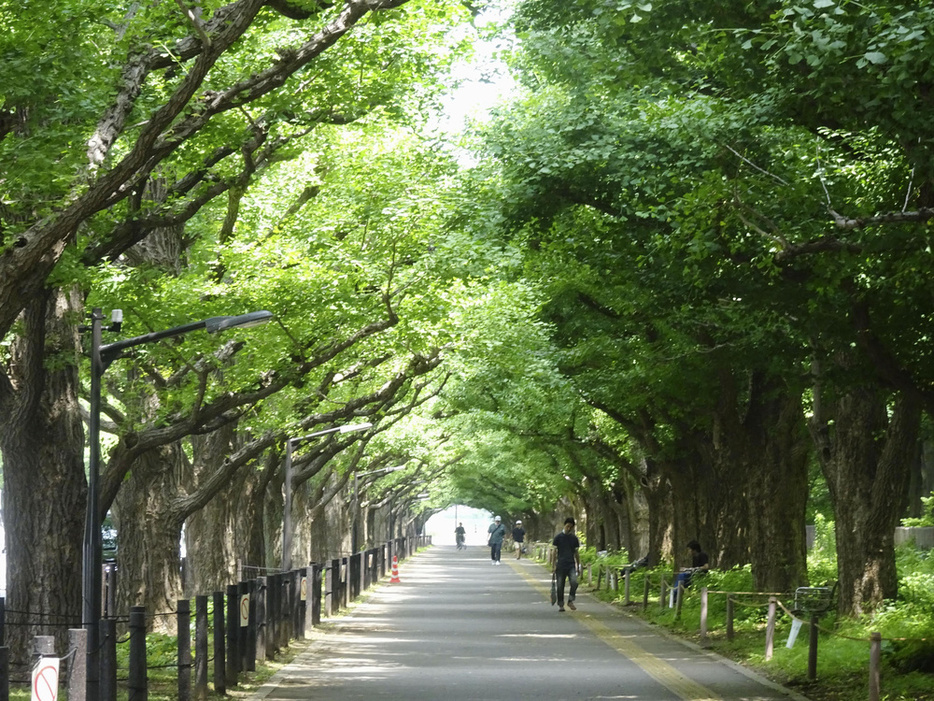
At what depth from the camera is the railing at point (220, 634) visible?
9.77m

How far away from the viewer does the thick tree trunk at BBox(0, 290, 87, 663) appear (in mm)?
15906

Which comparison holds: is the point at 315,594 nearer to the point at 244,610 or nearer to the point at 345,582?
the point at 345,582

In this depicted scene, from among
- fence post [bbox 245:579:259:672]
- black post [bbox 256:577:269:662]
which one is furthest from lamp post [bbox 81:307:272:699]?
black post [bbox 256:577:269:662]

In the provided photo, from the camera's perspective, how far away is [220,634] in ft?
48.1

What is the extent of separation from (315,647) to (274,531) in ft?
64.3

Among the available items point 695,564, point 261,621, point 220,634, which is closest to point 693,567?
point 695,564

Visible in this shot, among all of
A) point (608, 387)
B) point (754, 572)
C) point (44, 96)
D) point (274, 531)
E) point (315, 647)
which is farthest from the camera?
point (274, 531)

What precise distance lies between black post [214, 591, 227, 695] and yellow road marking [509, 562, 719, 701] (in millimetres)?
4545

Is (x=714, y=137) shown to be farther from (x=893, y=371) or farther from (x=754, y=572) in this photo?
(x=754, y=572)

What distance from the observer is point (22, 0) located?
1261 centimetres

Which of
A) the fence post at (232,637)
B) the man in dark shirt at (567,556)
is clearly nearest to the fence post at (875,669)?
the fence post at (232,637)

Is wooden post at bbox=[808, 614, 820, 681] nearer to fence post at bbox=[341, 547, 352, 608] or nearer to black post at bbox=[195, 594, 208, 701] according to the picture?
black post at bbox=[195, 594, 208, 701]

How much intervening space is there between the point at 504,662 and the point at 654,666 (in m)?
1.95

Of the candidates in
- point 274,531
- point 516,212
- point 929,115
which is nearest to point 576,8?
point 516,212
